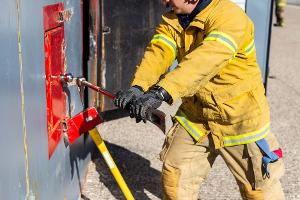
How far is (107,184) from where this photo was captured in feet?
12.9

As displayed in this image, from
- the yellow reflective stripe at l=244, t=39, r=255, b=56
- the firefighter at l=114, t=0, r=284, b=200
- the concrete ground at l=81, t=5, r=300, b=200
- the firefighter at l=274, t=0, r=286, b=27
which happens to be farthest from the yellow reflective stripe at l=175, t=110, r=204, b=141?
the firefighter at l=274, t=0, r=286, b=27

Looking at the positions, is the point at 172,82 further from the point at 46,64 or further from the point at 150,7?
the point at 150,7

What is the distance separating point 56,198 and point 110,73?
180 centimetres

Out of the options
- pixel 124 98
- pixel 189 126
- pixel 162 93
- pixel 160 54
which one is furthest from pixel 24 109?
pixel 189 126

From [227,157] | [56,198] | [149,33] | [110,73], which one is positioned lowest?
[56,198]

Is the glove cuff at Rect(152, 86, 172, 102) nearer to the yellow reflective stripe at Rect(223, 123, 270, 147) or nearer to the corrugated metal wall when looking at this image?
the corrugated metal wall

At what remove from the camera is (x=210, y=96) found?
267 cm

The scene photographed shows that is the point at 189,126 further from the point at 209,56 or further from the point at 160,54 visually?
the point at 209,56

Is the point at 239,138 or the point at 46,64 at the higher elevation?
the point at 46,64

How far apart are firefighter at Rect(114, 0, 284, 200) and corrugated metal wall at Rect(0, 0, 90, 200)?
0.37 m

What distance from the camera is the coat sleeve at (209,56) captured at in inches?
88.9

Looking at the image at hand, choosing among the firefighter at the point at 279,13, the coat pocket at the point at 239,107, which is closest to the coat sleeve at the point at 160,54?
the coat pocket at the point at 239,107

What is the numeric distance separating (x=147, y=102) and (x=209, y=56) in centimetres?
36

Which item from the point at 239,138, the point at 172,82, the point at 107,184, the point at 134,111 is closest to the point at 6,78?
the point at 134,111
